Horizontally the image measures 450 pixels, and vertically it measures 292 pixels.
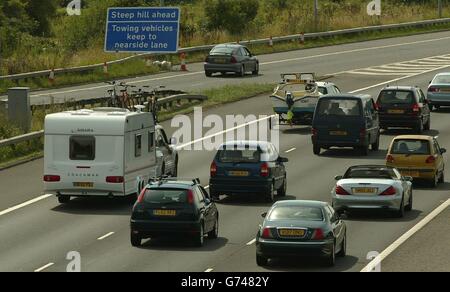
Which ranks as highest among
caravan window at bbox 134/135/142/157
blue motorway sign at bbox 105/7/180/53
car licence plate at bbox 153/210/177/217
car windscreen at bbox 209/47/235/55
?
blue motorway sign at bbox 105/7/180/53

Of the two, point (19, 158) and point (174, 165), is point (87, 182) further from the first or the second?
point (19, 158)

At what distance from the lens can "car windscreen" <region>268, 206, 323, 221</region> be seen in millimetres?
27000

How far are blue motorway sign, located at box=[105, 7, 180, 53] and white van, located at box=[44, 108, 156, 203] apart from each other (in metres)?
20.4

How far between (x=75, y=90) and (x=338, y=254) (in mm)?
35103

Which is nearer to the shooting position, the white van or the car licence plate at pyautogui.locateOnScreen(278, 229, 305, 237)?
the car licence plate at pyautogui.locateOnScreen(278, 229, 305, 237)

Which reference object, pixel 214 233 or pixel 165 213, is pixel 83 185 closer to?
pixel 214 233

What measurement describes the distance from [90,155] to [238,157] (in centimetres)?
405

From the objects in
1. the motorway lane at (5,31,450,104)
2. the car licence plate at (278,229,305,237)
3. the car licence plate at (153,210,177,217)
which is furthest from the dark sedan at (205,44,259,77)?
the car licence plate at (278,229,305,237)

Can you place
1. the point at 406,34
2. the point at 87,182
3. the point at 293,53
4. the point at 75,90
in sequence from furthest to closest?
1. the point at 406,34
2. the point at 293,53
3. the point at 75,90
4. the point at 87,182

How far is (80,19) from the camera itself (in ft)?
267

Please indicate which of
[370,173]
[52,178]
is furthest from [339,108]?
[52,178]

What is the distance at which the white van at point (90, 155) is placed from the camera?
115ft

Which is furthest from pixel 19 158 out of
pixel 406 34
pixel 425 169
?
pixel 406 34

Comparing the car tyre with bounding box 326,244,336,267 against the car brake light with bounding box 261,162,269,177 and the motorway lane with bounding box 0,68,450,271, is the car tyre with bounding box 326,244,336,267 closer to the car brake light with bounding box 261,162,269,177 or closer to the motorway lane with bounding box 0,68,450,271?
the motorway lane with bounding box 0,68,450,271
